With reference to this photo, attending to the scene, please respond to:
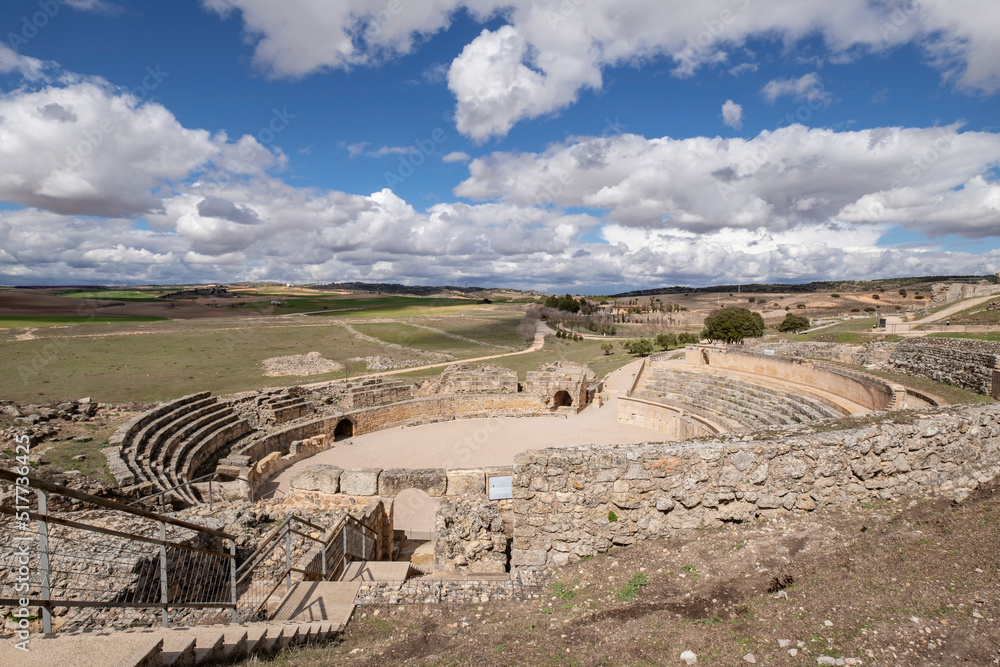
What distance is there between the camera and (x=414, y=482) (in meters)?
12.8

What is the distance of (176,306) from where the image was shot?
294ft

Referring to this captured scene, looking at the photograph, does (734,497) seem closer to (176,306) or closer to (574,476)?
(574,476)

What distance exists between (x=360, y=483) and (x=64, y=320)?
74337 mm

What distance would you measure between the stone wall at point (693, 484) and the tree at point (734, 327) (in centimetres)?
4169

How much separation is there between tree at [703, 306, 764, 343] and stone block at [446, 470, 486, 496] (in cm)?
3995

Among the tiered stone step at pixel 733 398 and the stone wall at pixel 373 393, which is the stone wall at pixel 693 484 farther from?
the stone wall at pixel 373 393

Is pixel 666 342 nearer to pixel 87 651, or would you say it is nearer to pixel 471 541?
pixel 471 541

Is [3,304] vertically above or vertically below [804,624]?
above

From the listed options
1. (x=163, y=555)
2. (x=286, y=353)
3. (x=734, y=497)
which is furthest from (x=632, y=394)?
(x=286, y=353)

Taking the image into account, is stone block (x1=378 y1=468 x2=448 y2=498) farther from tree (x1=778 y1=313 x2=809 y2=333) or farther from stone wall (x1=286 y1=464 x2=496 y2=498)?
tree (x1=778 y1=313 x2=809 y2=333)

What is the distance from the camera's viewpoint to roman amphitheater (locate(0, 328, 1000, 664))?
6652mm

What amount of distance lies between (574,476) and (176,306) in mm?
105210

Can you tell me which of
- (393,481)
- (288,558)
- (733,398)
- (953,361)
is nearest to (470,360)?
(733,398)

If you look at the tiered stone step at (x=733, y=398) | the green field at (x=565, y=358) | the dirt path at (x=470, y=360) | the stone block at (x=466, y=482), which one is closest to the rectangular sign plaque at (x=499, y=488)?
the stone block at (x=466, y=482)
